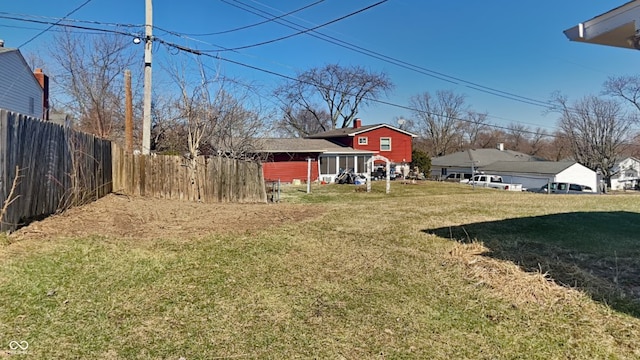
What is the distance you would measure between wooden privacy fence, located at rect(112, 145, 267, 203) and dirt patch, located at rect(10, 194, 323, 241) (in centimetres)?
61

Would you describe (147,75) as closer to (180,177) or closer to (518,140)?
(180,177)

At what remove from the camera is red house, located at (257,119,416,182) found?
2583cm

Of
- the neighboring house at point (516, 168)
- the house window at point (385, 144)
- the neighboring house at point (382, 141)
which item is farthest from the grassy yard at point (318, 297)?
the neighboring house at point (516, 168)

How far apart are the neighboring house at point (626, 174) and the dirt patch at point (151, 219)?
177 feet

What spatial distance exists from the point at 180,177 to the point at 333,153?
1802cm

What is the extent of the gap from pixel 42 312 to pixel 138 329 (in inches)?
35.6

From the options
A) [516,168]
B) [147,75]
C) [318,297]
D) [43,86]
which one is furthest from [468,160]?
[318,297]

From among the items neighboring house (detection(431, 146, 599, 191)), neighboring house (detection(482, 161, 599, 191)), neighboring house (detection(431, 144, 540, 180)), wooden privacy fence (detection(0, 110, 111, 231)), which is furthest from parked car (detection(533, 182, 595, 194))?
Answer: wooden privacy fence (detection(0, 110, 111, 231))

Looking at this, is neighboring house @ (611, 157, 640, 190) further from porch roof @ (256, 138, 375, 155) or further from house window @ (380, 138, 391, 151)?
porch roof @ (256, 138, 375, 155)

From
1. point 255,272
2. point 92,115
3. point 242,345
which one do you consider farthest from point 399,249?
point 92,115

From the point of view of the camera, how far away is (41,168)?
5.61 meters

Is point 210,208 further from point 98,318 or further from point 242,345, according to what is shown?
point 242,345

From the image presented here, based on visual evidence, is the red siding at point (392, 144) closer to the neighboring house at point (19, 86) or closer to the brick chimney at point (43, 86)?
the brick chimney at point (43, 86)

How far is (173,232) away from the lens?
606 cm
